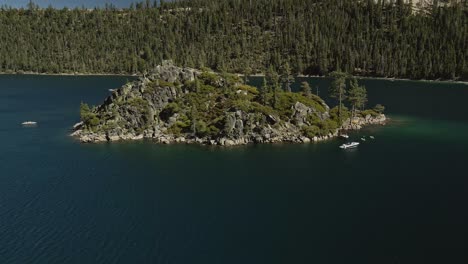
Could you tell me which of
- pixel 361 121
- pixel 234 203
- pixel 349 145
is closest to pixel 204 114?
pixel 349 145

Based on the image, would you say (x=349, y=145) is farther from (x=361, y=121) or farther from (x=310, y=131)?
(x=361, y=121)

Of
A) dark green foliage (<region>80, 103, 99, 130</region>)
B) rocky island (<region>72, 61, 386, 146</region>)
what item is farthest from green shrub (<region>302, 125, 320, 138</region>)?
dark green foliage (<region>80, 103, 99, 130</region>)

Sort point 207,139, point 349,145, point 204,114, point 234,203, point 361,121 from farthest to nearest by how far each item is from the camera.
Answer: point 361,121, point 204,114, point 207,139, point 349,145, point 234,203

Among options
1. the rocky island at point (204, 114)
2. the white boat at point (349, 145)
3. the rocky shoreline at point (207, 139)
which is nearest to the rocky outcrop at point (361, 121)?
the rocky island at point (204, 114)

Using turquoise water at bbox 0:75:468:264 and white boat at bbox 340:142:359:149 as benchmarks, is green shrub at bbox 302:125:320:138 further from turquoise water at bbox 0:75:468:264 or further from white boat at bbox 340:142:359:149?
A: white boat at bbox 340:142:359:149

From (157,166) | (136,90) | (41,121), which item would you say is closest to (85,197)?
(157,166)

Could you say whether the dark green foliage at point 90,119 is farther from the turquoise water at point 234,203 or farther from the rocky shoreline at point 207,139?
the turquoise water at point 234,203

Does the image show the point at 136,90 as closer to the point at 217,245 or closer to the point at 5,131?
the point at 5,131
